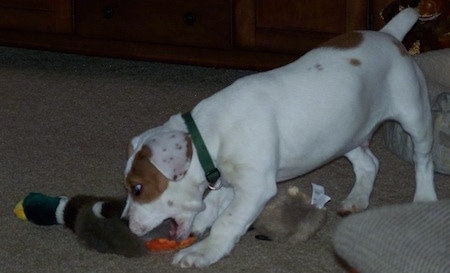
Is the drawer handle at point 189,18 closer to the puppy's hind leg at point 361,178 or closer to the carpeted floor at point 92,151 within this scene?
the carpeted floor at point 92,151

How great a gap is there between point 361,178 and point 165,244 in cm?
64

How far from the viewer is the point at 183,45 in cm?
383

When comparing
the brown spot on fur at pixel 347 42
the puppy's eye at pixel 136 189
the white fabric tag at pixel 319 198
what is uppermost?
the brown spot on fur at pixel 347 42

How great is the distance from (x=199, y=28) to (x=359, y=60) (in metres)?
1.33

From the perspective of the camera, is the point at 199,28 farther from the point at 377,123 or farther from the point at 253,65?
the point at 377,123

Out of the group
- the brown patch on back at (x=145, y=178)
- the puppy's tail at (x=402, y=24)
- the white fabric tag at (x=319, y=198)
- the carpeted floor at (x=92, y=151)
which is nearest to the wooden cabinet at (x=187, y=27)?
the carpeted floor at (x=92, y=151)

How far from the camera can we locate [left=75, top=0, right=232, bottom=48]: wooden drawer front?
12.3 ft

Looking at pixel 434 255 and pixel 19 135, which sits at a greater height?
pixel 434 255

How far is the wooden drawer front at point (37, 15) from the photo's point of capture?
4.00 m

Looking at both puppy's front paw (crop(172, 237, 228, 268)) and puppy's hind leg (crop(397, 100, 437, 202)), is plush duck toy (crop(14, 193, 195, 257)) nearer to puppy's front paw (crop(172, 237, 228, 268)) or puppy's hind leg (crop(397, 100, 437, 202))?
puppy's front paw (crop(172, 237, 228, 268))

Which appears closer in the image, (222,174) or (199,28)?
(222,174)

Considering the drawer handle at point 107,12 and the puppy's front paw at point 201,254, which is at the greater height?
the drawer handle at point 107,12

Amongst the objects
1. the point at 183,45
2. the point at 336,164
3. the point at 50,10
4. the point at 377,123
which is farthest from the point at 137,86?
the point at 377,123

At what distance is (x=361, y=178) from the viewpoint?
109 inches
